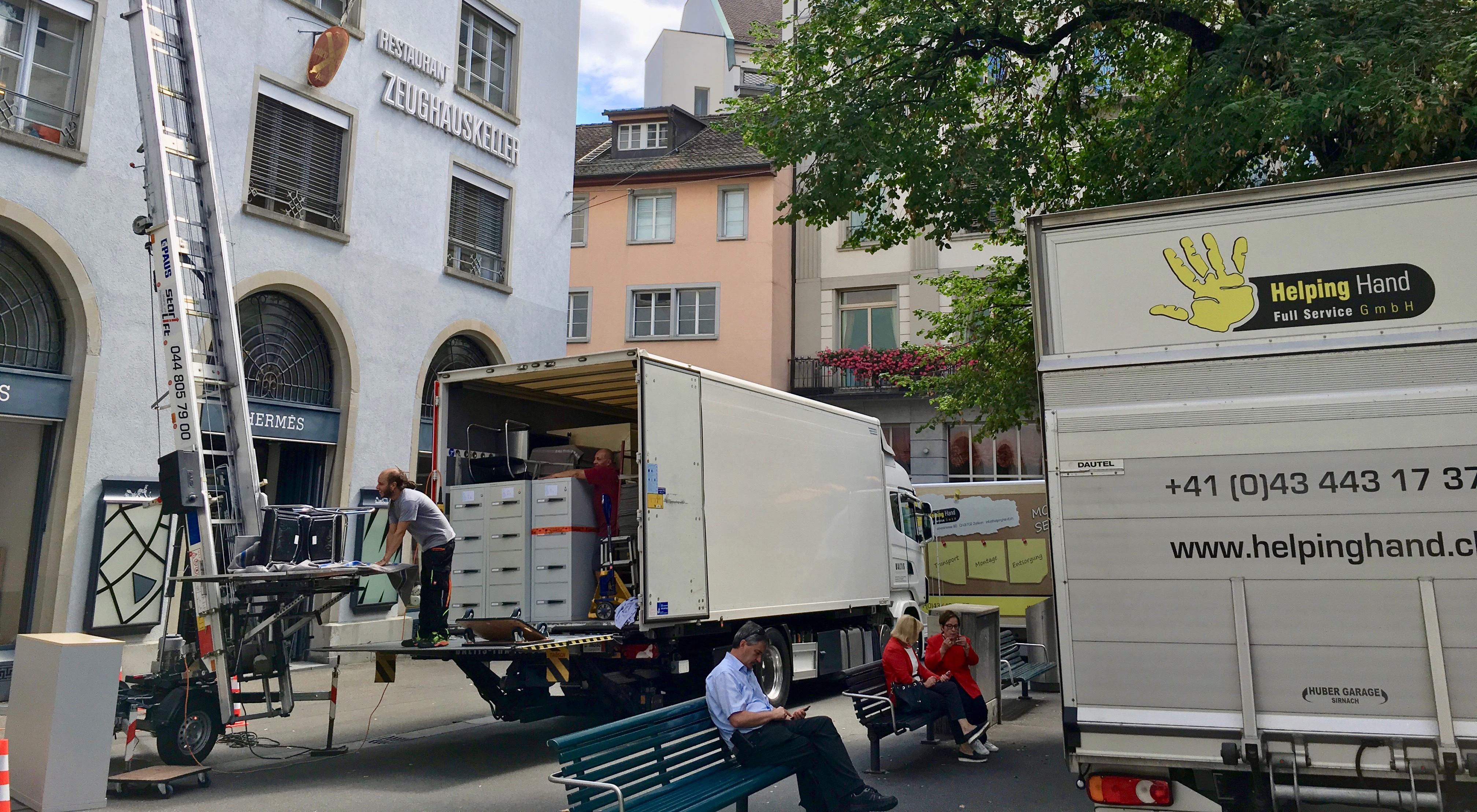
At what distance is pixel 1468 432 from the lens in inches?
193

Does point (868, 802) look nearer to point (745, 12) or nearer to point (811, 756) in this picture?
point (811, 756)

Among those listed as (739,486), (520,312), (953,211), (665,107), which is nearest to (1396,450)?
(739,486)

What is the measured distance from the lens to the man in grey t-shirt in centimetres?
897

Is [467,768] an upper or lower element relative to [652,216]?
lower

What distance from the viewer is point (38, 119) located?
1166 centimetres

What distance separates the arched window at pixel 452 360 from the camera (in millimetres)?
16859

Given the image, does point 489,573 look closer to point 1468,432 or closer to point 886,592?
point 886,592

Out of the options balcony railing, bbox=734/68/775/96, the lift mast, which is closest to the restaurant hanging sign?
the lift mast

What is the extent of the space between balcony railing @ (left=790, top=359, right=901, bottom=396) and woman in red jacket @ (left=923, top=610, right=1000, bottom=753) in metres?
19.0

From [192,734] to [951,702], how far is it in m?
5.78

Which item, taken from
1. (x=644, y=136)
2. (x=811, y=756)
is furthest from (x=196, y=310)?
(x=644, y=136)

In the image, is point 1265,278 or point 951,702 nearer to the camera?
point 1265,278

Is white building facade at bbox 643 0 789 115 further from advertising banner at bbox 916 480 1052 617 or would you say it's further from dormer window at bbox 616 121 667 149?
advertising banner at bbox 916 480 1052 617

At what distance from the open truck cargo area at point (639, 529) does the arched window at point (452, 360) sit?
5.93 metres
